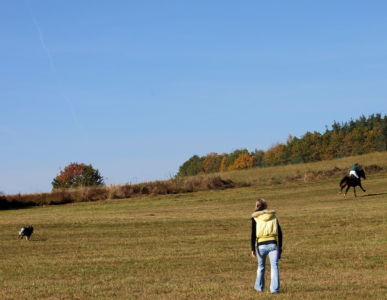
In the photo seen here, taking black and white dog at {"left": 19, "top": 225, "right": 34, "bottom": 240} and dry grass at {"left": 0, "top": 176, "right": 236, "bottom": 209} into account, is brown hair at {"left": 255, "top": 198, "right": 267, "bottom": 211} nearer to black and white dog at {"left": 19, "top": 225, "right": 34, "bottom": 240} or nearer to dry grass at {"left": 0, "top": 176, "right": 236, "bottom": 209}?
black and white dog at {"left": 19, "top": 225, "right": 34, "bottom": 240}

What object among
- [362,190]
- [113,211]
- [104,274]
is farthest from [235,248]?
[362,190]

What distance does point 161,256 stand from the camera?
22.2 meters

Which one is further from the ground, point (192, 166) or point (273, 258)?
point (192, 166)

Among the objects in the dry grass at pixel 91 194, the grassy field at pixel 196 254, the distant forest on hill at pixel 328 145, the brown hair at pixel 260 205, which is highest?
the distant forest on hill at pixel 328 145

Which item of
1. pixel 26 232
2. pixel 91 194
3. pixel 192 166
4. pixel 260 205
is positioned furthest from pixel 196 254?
pixel 192 166

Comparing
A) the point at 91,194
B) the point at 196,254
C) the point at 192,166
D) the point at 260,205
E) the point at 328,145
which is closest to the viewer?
the point at 260,205

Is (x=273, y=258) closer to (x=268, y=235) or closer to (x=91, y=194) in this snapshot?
(x=268, y=235)

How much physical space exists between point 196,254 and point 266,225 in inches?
363

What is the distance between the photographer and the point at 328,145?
13750 centimetres

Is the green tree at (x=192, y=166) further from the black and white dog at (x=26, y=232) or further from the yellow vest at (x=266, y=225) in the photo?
the yellow vest at (x=266, y=225)

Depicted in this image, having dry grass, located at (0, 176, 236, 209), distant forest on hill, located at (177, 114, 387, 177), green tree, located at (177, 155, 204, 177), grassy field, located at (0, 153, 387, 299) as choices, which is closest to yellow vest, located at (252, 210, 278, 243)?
grassy field, located at (0, 153, 387, 299)

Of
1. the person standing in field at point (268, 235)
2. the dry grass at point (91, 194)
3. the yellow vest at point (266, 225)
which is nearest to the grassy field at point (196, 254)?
the person standing in field at point (268, 235)

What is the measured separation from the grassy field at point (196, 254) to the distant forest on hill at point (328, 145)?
8748 centimetres

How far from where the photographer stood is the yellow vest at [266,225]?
13.5 m
